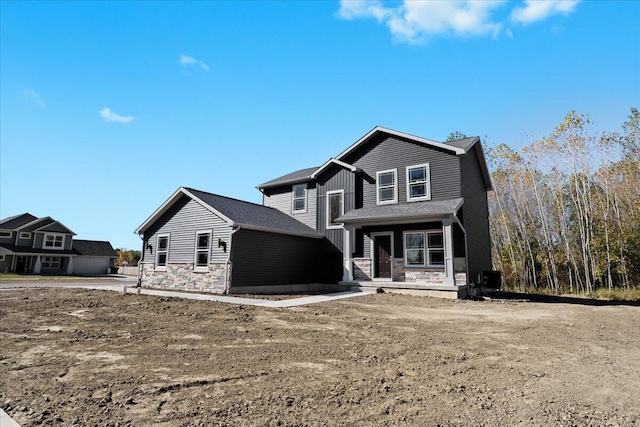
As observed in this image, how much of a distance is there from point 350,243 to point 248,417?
13.4 metres

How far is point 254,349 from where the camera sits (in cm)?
554

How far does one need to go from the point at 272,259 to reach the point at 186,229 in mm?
4338

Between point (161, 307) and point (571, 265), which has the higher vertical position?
point (571, 265)

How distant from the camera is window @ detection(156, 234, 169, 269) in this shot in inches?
668

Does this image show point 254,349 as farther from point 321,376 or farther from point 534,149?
point 534,149

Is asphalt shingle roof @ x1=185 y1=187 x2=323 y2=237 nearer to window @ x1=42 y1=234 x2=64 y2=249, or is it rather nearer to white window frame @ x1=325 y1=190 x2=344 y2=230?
white window frame @ x1=325 y1=190 x2=344 y2=230

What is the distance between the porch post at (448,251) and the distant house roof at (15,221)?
138 ft

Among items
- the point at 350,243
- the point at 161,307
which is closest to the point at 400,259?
the point at 350,243

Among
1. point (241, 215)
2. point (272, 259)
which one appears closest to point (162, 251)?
point (241, 215)

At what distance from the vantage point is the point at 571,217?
878 inches

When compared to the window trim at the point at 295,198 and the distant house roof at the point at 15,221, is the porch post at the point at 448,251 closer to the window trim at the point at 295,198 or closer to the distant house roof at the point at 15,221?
the window trim at the point at 295,198

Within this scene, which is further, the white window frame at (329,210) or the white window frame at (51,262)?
the white window frame at (51,262)

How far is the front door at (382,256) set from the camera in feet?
52.4

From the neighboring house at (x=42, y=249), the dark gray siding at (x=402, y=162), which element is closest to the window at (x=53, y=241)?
the neighboring house at (x=42, y=249)
